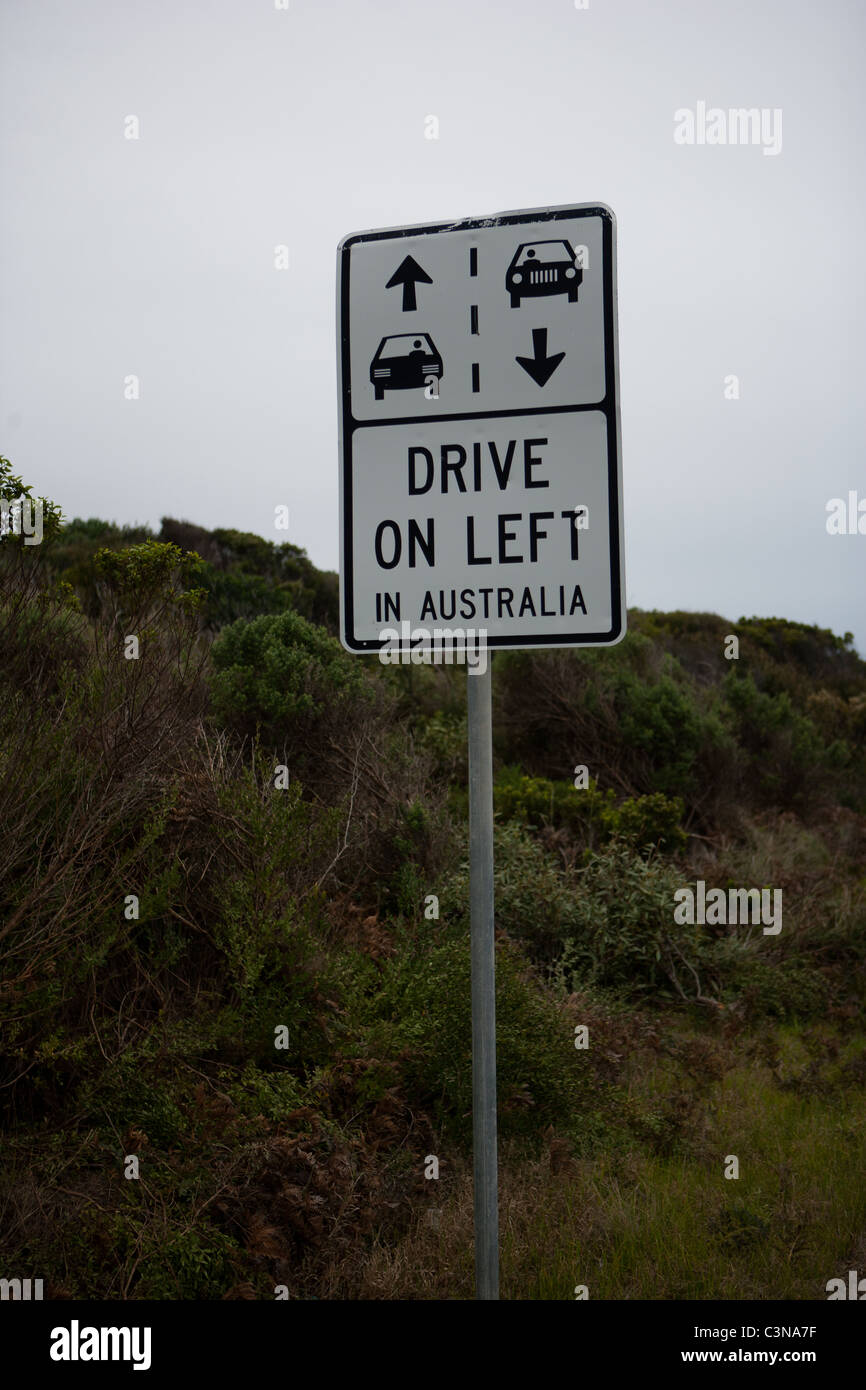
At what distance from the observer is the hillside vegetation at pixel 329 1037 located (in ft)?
11.1

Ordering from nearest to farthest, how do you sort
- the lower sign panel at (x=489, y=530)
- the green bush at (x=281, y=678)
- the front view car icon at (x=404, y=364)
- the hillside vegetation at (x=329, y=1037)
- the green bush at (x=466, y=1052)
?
the lower sign panel at (x=489, y=530) → the front view car icon at (x=404, y=364) → the hillside vegetation at (x=329, y=1037) → the green bush at (x=466, y=1052) → the green bush at (x=281, y=678)

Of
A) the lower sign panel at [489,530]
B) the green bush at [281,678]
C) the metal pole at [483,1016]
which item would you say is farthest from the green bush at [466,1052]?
the green bush at [281,678]

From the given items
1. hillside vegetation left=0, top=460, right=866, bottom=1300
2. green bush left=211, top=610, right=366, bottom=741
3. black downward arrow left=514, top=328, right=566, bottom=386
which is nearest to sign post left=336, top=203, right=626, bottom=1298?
black downward arrow left=514, top=328, right=566, bottom=386

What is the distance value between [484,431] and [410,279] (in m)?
0.43

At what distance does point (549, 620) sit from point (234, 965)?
295 cm

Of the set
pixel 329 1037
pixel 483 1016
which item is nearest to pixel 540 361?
pixel 483 1016

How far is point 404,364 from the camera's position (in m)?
2.33

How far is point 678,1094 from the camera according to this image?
16.4 ft

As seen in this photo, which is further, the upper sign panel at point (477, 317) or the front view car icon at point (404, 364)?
the front view car icon at point (404, 364)

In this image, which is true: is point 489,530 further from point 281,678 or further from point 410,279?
point 281,678

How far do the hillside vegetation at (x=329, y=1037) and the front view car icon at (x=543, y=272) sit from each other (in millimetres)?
2712

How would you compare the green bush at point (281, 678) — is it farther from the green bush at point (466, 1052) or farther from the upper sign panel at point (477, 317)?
the upper sign panel at point (477, 317)

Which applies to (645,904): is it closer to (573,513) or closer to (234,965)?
(234,965)

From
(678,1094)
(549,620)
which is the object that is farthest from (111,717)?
(678,1094)
